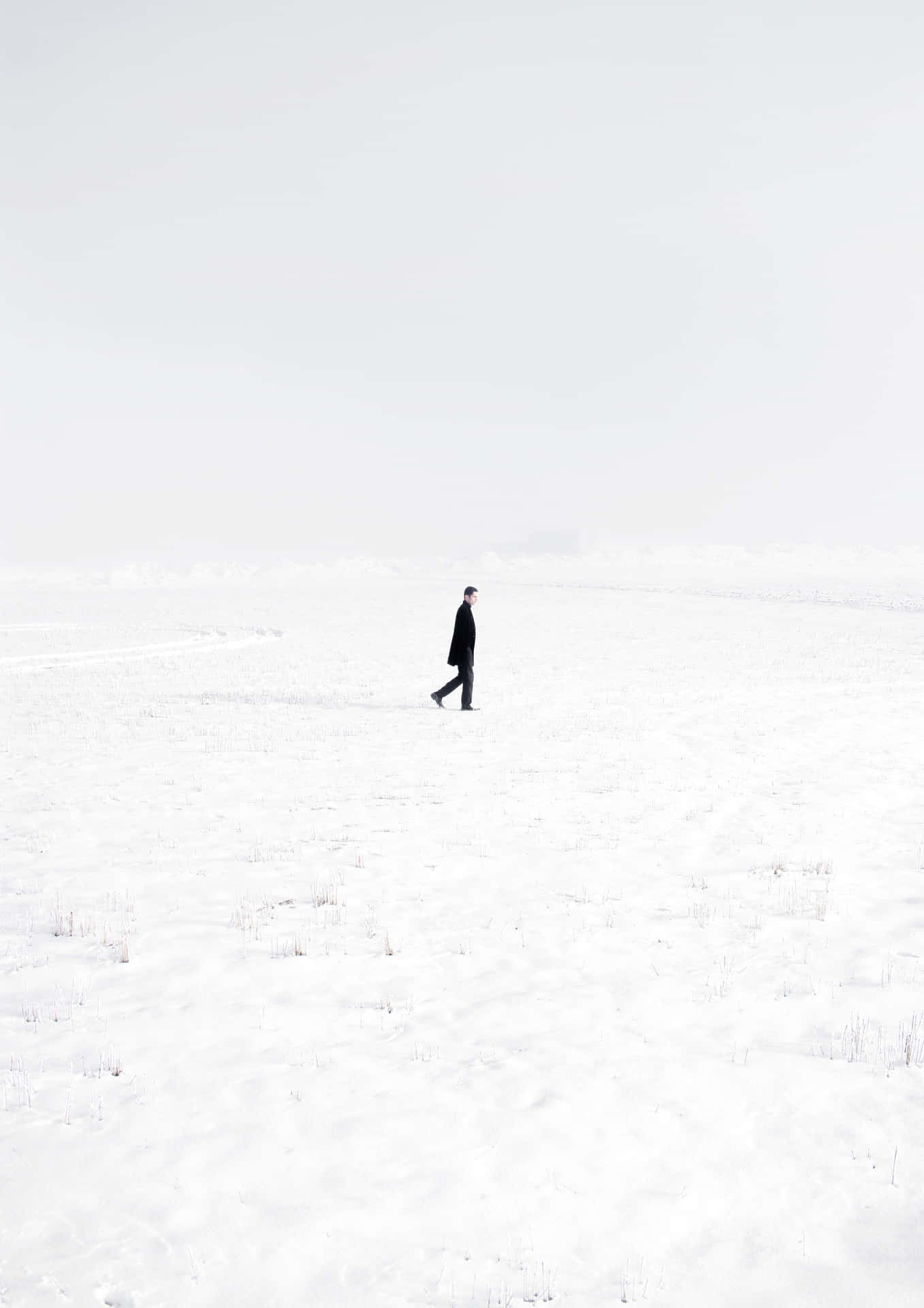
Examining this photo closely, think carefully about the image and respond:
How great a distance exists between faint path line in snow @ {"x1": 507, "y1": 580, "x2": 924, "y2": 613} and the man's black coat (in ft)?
166

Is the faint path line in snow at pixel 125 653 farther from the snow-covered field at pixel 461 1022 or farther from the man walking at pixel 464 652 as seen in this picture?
the man walking at pixel 464 652

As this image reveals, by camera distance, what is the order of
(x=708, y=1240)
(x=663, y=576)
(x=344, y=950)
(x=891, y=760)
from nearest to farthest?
1. (x=708, y=1240)
2. (x=344, y=950)
3. (x=891, y=760)
4. (x=663, y=576)

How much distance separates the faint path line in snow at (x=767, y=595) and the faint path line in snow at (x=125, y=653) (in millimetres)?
45239

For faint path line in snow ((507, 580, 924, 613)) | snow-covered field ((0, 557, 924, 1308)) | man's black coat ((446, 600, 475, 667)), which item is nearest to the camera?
snow-covered field ((0, 557, 924, 1308))

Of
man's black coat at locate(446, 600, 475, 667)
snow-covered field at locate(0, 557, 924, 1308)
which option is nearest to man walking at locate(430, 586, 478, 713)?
man's black coat at locate(446, 600, 475, 667)

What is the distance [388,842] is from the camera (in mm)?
10797

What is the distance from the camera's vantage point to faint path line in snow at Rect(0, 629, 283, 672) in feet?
103

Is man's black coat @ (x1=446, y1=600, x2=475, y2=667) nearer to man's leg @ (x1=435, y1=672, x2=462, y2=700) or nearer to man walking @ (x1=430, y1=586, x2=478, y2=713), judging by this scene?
man walking @ (x1=430, y1=586, x2=478, y2=713)

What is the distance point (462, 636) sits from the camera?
66.6 ft

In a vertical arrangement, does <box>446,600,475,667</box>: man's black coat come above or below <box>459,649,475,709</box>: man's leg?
above

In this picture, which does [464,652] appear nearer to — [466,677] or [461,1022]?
[466,677]

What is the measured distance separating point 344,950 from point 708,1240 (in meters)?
3.93

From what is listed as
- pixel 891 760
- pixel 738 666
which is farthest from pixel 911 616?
pixel 891 760

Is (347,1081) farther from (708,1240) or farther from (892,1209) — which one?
(892,1209)
